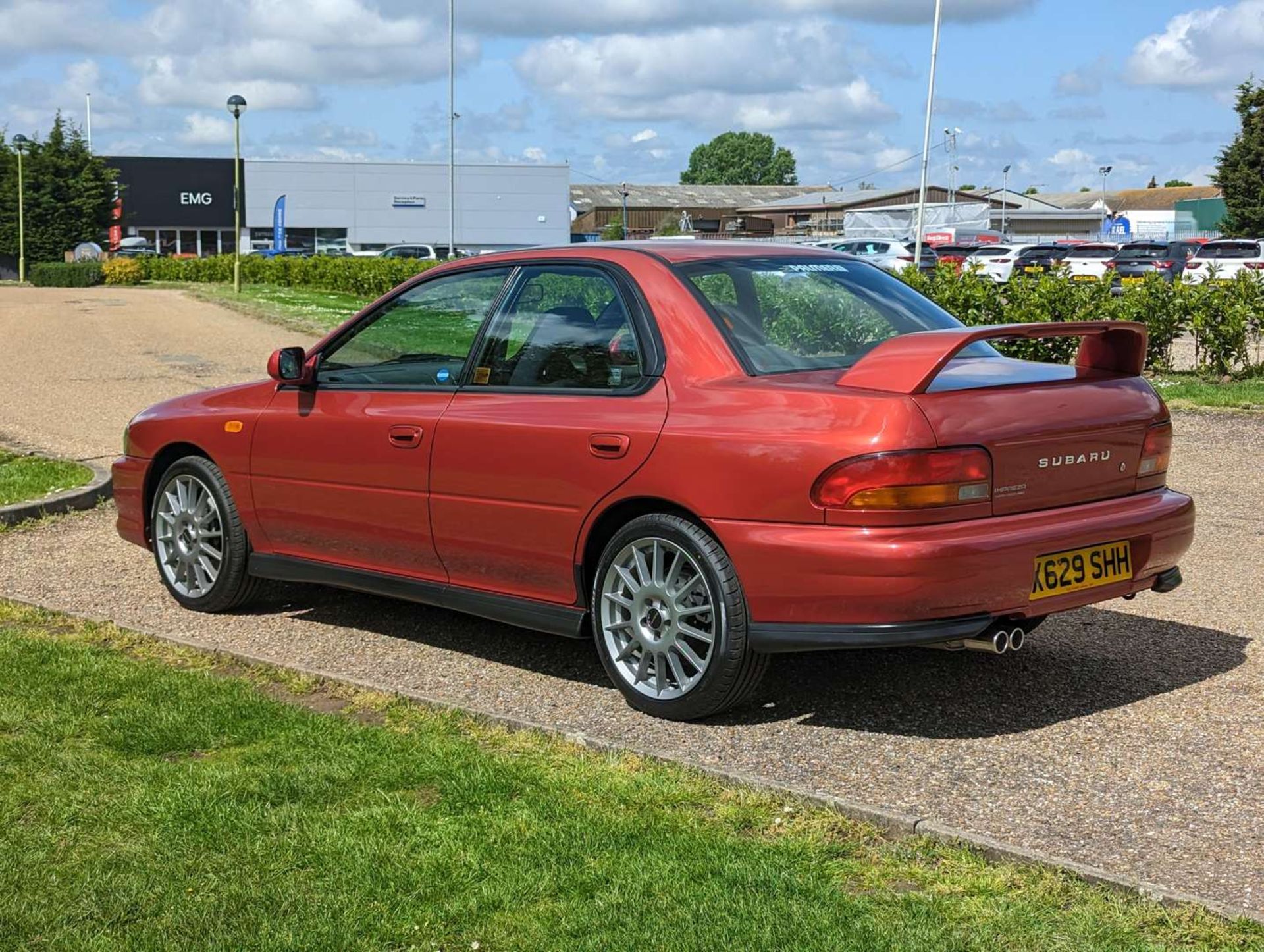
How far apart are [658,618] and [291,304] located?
92.5 feet

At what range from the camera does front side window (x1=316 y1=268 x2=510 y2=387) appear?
6.11 meters

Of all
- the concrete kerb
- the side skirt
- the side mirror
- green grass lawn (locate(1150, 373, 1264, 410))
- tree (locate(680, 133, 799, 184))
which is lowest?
the concrete kerb

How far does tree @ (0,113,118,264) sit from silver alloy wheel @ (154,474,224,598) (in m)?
56.7

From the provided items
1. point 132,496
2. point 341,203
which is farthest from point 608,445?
point 341,203

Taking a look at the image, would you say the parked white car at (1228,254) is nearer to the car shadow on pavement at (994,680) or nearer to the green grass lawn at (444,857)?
the car shadow on pavement at (994,680)

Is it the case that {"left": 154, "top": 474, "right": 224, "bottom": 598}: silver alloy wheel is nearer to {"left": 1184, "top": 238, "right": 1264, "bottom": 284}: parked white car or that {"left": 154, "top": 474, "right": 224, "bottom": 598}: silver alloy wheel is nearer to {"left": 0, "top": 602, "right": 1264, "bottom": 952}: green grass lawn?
{"left": 0, "top": 602, "right": 1264, "bottom": 952}: green grass lawn

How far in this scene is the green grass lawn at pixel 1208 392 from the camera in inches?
551

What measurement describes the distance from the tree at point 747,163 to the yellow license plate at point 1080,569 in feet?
626

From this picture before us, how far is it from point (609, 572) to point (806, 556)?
0.88 meters

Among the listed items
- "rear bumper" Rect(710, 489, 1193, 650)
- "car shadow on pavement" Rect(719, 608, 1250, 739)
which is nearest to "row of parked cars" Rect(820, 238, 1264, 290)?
"car shadow on pavement" Rect(719, 608, 1250, 739)

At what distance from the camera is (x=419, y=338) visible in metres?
6.40

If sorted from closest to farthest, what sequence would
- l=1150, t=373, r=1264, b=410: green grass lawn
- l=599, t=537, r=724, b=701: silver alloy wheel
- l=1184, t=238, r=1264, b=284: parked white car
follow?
1. l=599, t=537, r=724, b=701: silver alloy wheel
2. l=1150, t=373, r=1264, b=410: green grass lawn
3. l=1184, t=238, r=1264, b=284: parked white car

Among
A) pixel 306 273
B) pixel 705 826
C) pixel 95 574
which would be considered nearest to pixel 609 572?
pixel 705 826

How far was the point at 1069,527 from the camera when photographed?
5051 mm
